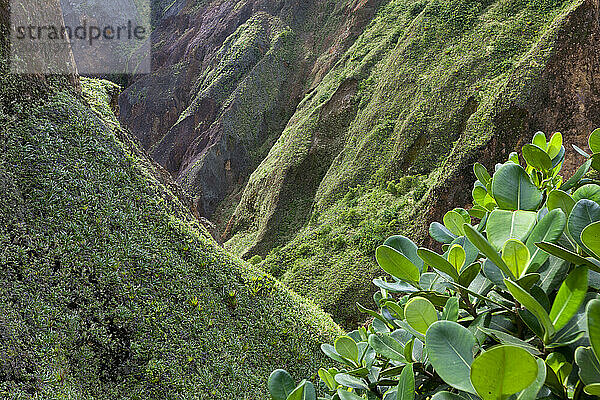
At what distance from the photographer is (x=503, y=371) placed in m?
0.41

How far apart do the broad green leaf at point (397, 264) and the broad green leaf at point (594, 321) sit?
0.33m

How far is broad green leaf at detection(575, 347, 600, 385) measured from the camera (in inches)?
18.4

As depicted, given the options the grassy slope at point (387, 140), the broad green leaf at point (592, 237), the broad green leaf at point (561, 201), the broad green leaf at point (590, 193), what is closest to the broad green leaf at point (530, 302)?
the broad green leaf at point (592, 237)

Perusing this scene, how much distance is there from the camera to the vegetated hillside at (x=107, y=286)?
3.36 meters

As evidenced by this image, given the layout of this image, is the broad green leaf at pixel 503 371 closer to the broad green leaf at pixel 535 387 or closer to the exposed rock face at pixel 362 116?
the broad green leaf at pixel 535 387

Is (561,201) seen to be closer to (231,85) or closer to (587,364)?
(587,364)

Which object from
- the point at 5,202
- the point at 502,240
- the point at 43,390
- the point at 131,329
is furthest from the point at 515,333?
the point at 5,202

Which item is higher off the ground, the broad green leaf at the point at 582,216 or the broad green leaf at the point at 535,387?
the broad green leaf at the point at 582,216

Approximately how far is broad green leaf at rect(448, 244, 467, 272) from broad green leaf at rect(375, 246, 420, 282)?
77 millimetres

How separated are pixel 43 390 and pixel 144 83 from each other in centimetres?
3199

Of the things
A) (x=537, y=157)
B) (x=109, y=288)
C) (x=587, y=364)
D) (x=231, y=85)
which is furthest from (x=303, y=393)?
(x=231, y=85)

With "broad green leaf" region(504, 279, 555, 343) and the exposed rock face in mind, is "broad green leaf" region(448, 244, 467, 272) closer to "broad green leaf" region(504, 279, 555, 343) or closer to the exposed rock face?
"broad green leaf" region(504, 279, 555, 343)

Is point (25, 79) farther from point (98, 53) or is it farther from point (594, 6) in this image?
point (98, 53)

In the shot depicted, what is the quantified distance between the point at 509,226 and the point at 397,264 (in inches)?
7.7
